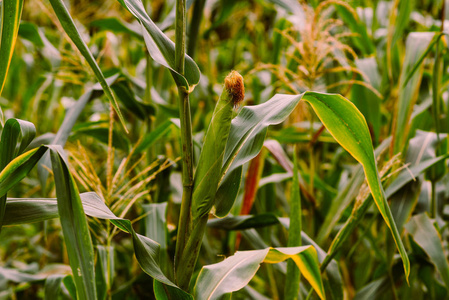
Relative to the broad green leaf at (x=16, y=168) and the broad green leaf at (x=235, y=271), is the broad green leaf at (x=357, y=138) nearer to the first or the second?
the broad green leaf at (x=235, y=271)

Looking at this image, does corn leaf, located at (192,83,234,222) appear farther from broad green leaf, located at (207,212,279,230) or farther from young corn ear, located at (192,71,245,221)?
broad green leaf, located at (207,212,279,230)

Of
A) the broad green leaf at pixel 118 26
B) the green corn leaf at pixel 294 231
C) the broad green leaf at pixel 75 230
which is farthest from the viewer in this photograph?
the broad green leaf at pixel 118 26

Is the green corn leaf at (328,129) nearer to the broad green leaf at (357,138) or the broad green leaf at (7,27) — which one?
the broad green leaf at (357,138)

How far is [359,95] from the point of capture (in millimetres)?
1021

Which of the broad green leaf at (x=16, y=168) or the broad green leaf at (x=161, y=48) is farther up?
the broad green leaf at (x=161, y=48)

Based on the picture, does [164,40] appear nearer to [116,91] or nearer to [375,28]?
[116,91]

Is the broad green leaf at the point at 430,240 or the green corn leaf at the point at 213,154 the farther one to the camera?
the broad green leaf at the point at 430,240

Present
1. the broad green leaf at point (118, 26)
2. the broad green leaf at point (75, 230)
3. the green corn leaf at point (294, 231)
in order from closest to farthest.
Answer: the broad green leaf at point (75, 230) → the green corn leaf at point (294, 231) → the broad green leaf at point (118, 26)

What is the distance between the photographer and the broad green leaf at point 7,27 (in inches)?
18.9

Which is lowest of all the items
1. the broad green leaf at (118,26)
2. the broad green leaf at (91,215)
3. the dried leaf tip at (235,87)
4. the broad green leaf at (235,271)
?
the broad green leaf at (235,271)

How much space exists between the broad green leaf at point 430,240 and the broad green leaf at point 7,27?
670 millimetres

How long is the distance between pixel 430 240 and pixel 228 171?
16.5 inches

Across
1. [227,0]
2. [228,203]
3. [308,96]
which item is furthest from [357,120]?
[227,0]

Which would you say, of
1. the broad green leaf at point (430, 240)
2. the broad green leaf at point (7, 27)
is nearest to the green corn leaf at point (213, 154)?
the broad green leaf at point (7, 27)
